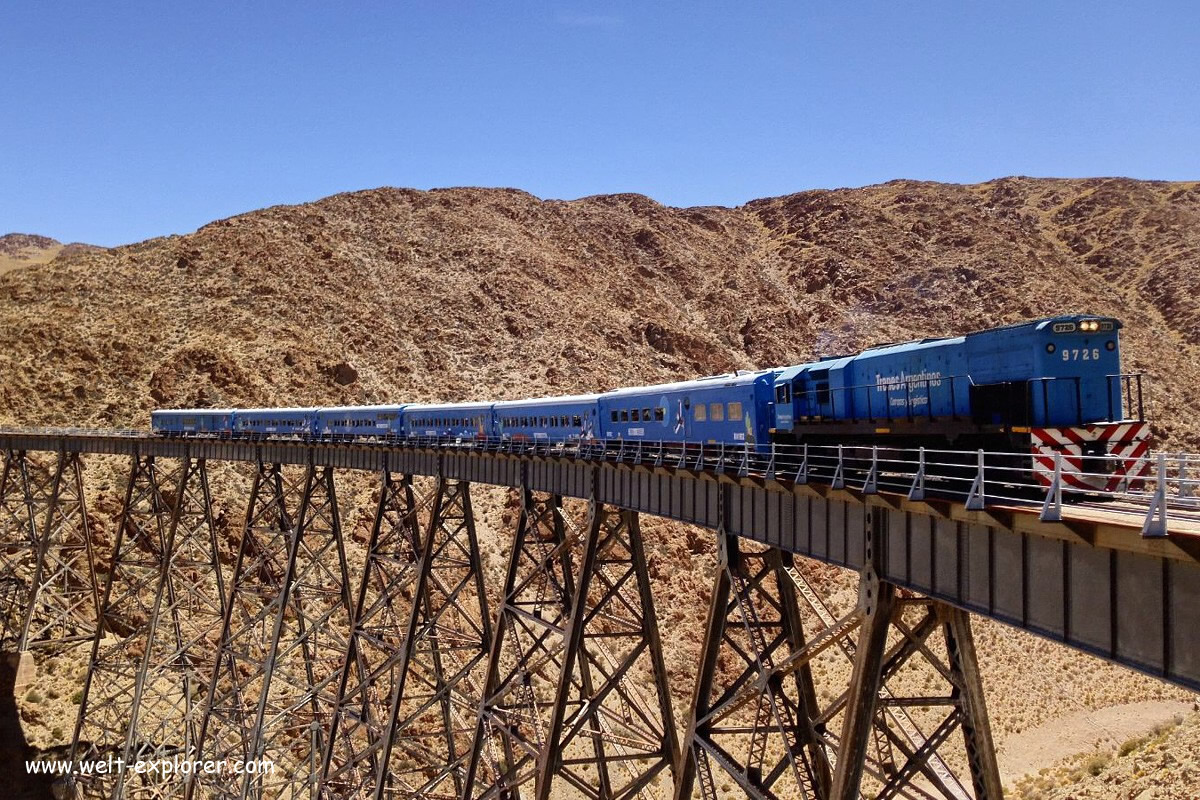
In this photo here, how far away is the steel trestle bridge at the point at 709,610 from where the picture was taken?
27.3ft

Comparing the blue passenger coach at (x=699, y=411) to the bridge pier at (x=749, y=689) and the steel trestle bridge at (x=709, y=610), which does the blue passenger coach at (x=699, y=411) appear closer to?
the steel trestle bridge at (x=709, y=610)

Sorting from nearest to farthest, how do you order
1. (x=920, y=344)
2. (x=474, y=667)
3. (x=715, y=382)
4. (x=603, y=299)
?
(x=920, y=344), (x=715, y=382), (x=474, y=667), (x=603, y=299)

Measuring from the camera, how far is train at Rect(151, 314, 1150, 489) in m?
12.5

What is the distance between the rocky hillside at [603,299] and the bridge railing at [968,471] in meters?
27.2

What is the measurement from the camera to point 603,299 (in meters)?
77.7

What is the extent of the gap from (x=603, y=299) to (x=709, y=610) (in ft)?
215

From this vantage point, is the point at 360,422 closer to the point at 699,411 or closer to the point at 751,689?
the point at 699,411

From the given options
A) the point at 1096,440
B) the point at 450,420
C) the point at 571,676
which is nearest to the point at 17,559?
the point at 450,420

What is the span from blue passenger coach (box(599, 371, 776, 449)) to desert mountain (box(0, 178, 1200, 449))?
125 ft

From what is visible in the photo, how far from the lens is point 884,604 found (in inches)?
411

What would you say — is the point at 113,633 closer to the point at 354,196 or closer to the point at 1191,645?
the point at 1191,645

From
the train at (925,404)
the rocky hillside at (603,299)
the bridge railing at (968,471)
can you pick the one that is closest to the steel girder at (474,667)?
the bridge railing at (968,471)

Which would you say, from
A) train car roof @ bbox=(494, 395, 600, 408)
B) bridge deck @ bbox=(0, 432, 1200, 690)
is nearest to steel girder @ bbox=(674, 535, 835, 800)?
bridge deck @ bbox=(0, 432, 1200, 690)

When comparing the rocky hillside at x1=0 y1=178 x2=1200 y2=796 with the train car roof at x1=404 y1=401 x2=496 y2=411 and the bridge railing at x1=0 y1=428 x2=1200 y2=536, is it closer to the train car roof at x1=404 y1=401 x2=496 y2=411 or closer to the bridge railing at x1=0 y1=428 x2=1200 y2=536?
the train car roof at x1=404 y1=401 x2=496 y2=411
